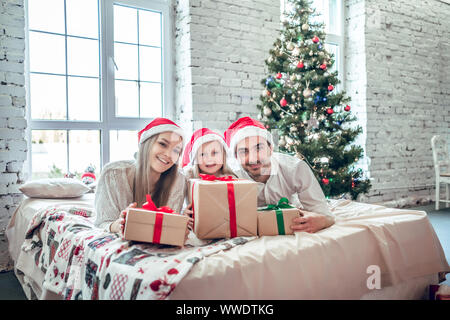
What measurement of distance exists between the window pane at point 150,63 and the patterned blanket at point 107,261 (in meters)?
2.01

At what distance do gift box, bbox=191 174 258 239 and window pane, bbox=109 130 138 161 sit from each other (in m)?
2.09

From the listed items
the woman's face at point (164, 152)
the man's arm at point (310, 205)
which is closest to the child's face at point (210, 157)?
the woman's face at point (164, 152)

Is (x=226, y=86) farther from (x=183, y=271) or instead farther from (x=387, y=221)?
(x=183, y=271)

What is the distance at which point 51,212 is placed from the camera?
2045 millimetres

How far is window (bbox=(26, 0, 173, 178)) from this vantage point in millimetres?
3066

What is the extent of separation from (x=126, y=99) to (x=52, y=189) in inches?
48.5

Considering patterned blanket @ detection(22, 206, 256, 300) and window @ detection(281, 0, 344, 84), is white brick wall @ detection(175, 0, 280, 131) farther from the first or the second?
patterned blanket @ detection(22, 206, 256, 300)

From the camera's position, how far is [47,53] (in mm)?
3084

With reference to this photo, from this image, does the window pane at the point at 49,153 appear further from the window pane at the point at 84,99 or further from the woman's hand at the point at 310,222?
the woman's hand at the point at 310,222

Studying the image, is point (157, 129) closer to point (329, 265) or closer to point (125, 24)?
point (329, 265)

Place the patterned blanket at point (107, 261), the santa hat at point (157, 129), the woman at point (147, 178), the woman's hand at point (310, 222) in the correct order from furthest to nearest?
the santa hat at point (157, 129)
the woman at point (147, 178)
the woman's hand at point (310, 222)
the patterned blanket at point (107, 261)

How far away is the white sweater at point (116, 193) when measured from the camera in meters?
1.69

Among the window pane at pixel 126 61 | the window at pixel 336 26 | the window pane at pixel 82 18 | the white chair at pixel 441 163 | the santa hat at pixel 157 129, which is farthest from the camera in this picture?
the window at pixel 336 26
